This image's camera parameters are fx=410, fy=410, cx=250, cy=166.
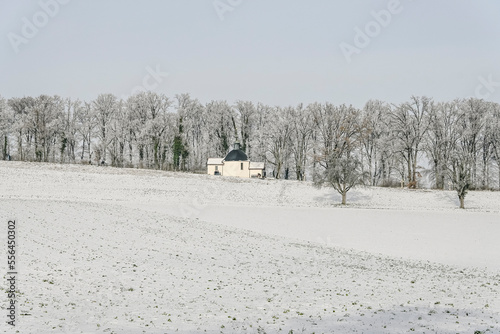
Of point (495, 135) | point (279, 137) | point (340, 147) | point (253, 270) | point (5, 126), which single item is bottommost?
point (253, 270)

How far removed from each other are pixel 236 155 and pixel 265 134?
7.21m

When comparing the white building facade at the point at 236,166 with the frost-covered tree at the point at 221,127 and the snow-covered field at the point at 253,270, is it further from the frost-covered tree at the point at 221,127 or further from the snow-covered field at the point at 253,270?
the snow-covered field at the point at 253,270

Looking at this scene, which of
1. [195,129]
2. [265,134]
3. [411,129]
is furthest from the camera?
[195,129]

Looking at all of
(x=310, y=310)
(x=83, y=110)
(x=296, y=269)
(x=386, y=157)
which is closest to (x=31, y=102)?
(x=83, y=110)

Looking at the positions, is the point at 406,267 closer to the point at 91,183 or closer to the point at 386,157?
the point at 91,183

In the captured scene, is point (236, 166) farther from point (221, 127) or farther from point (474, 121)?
point (474, 121)

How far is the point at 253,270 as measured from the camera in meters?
19.0

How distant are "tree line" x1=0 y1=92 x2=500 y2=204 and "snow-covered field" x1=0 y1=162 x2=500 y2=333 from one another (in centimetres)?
2548

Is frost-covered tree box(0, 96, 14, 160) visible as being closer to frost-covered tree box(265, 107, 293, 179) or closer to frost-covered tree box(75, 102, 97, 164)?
frost-covered tree box(75, 102, 97, 164)

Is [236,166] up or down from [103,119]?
down

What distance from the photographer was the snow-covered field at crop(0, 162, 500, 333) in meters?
11.9

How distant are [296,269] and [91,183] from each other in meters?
43.5

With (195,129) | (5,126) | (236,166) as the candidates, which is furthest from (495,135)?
(5,126)

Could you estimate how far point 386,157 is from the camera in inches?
2768
